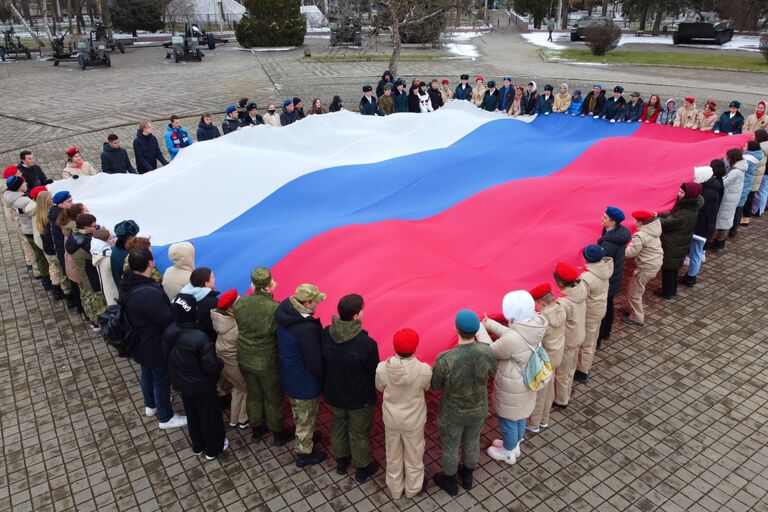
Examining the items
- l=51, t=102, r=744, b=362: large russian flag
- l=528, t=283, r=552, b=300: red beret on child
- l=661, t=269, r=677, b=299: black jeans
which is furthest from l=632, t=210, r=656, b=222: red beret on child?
l=528, t=283, r=552, b=300: red beret on child

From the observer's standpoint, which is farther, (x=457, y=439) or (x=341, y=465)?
(x=341, y=465)

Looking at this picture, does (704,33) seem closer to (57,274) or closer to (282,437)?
(57,274)

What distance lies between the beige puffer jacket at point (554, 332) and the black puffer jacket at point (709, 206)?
3.21 meters

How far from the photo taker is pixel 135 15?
34.0m

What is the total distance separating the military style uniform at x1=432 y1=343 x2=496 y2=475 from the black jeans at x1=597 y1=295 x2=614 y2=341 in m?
2.19

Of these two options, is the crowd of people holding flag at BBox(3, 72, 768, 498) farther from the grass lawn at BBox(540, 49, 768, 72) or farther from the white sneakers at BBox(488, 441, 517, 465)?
the grass lawn at BBox(540, 49, 768, 72)

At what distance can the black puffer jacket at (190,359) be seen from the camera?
3541 millimetres

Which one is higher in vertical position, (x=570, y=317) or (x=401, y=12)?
(x=401, y=12)

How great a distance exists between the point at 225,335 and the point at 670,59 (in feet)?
81.8

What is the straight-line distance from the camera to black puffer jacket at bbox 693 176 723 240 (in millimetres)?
6055

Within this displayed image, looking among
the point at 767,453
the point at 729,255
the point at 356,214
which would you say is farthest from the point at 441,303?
the point at 729,255

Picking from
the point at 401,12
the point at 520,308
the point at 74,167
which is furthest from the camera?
the point at 401,12

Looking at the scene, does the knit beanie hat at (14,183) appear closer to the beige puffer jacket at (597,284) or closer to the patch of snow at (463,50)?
the beige puffer jacket at (597,284)

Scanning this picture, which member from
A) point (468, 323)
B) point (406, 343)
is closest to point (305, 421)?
point (406, 343)
